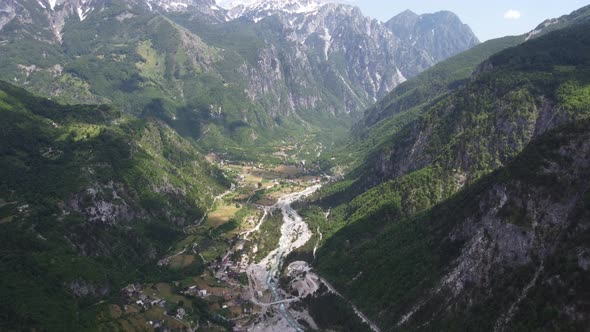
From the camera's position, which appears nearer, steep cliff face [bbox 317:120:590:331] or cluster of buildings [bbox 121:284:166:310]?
steep cliff face [bbox 317:120:590:331]

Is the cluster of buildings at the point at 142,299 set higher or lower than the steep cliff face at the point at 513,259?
higher

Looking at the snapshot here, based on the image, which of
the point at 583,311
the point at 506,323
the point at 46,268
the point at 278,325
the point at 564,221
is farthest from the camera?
the point at 278,325

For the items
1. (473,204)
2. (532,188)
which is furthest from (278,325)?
(532,188)

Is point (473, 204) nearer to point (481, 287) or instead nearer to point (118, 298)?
point (481, 287)

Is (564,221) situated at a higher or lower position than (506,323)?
higher

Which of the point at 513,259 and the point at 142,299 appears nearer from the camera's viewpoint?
the point at 513,259

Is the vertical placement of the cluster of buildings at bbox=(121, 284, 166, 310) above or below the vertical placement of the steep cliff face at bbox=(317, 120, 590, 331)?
above

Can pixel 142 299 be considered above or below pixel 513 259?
above

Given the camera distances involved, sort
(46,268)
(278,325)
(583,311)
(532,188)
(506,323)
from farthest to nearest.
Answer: (278,325), (46,268), (532,188), (506,323), (583,311)

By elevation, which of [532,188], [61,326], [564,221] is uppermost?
[61,326]

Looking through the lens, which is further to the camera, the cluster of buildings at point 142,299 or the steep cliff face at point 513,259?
the cluster of buildings at point 142,299

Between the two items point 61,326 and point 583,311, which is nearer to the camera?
point 583,311
